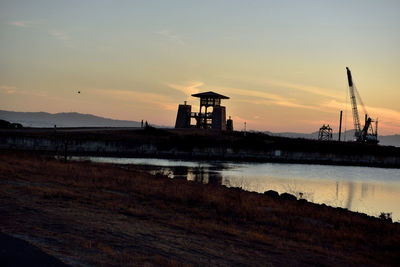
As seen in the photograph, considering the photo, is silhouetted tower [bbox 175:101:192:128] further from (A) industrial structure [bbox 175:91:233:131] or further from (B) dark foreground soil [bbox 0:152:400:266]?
(B) dark foreground soil [bbox 0:152:400:266]

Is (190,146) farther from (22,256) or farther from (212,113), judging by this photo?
(22,256)

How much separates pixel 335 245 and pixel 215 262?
5532 millimetres

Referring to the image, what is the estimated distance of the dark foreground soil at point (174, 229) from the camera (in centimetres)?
1003

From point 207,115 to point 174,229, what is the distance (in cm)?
8603

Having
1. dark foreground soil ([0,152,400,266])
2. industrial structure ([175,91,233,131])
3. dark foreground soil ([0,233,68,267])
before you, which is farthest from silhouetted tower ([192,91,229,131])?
dark foreground soil ([0,233,68,267])

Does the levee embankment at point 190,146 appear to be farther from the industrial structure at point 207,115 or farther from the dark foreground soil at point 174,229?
the dark foreground soil at point 174,229

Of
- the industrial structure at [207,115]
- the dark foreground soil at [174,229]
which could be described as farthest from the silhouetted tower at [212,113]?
the dark foreground soil at [174,229]

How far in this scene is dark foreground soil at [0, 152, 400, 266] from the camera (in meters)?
10.0

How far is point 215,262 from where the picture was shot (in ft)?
32.5

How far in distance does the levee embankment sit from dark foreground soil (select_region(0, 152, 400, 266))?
41.0 meters

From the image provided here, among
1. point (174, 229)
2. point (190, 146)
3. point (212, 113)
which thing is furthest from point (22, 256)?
point (212, 113)

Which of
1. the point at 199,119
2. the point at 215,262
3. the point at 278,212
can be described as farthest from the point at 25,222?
the point at 199,119

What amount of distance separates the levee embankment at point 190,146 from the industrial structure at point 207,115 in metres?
11.0

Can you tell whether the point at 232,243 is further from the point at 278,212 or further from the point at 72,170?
the point at 72,170
